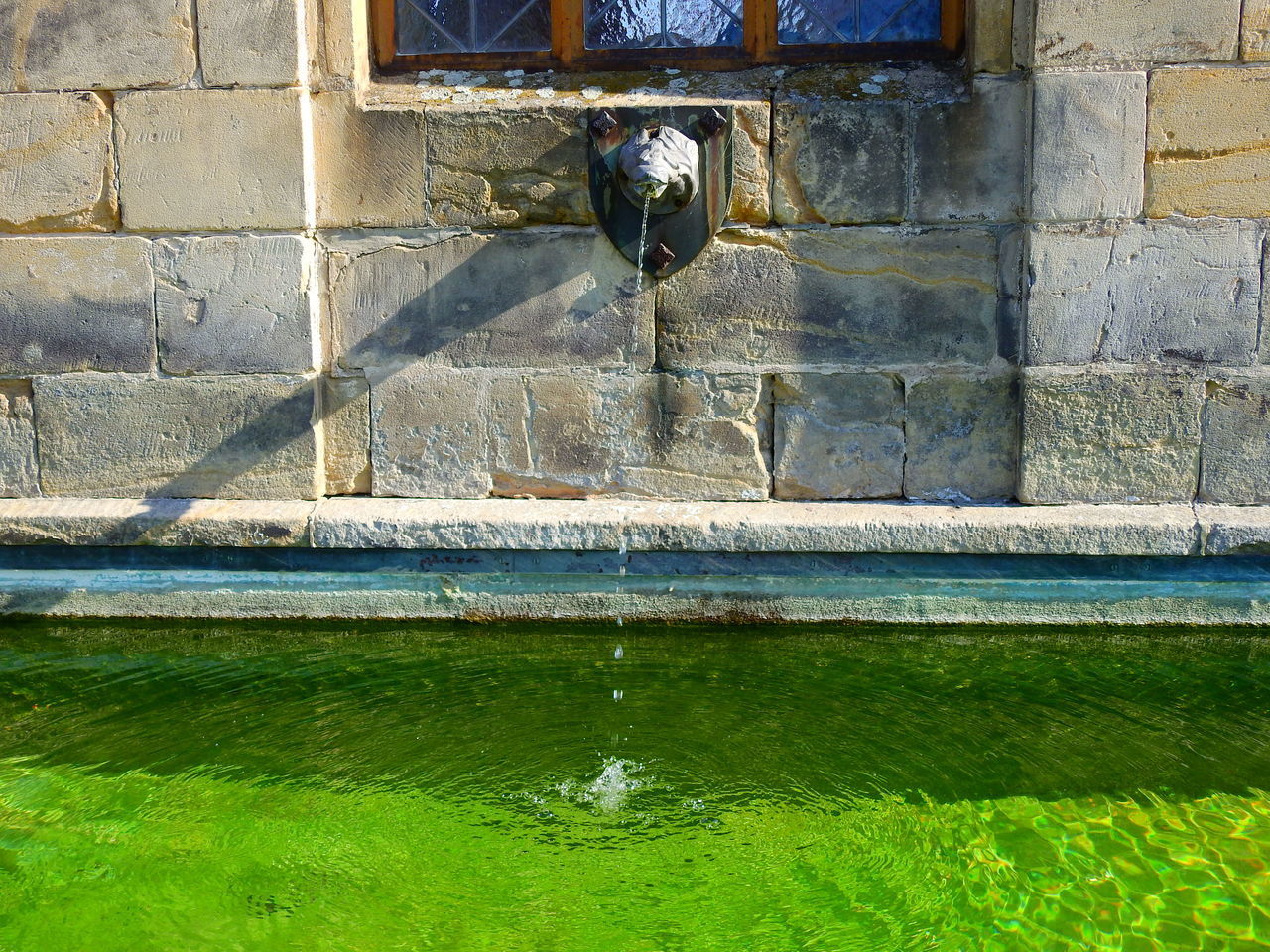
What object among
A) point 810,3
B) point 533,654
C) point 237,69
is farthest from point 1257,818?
point 237,69

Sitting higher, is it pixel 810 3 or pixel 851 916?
pixel 810 3

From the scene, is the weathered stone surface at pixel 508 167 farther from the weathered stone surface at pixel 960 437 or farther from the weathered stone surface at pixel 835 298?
the weathered stone surface at pixel 960 437

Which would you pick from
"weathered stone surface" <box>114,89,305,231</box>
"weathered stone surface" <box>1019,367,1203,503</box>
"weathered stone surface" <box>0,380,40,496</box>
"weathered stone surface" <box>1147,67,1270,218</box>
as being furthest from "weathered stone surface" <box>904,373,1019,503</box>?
"weathered stone surface" <box>0,380,40,496</box>

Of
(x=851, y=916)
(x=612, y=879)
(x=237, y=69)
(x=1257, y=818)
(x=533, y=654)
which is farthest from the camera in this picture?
(x=237, y=69)

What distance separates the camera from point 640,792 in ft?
7.57

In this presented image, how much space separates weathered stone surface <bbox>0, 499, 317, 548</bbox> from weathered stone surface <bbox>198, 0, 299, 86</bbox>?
1.34 metres

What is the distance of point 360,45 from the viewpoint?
11.5 ft

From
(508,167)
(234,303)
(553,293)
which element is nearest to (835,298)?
(553,293)

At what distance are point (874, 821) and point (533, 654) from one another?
1.25 meters

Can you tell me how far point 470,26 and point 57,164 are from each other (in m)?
1.41

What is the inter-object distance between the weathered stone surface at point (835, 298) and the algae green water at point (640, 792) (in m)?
0.92

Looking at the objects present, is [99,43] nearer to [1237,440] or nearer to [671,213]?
[671,213]

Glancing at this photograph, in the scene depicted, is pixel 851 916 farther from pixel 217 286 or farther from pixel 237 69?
pixel 237 69

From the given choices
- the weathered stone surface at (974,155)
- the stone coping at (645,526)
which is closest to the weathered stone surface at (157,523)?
the stone coping at (645,526)
